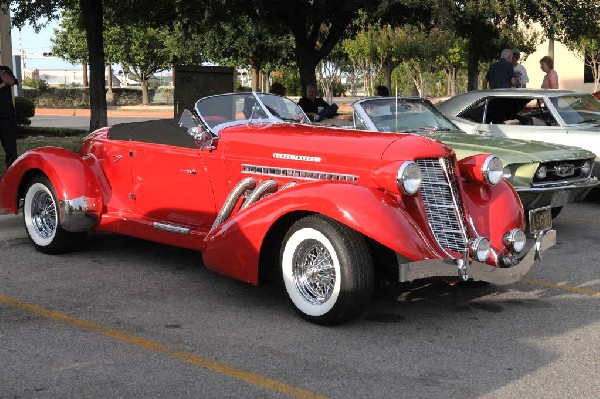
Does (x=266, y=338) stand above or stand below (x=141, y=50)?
below

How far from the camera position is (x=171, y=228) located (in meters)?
6.61

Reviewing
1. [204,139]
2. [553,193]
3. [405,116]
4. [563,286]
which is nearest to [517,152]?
[553,193]

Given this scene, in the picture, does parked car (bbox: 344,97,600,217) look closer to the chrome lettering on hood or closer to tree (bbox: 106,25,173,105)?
the chrome lettering on hood

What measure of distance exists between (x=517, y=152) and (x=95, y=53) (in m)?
8.81

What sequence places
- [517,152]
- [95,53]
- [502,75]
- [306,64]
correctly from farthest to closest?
[306,64] → [95,53] → [502,75] → [517,152]

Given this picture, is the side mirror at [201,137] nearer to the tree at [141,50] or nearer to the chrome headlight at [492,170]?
the chrome headlight at [492,170]

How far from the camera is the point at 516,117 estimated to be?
34.8ft

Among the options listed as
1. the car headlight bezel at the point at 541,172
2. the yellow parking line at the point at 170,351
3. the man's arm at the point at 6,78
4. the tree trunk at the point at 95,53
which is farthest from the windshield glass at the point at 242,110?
the tree trunk at the point at 95,53

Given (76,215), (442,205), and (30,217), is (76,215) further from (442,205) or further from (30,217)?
(442,205)

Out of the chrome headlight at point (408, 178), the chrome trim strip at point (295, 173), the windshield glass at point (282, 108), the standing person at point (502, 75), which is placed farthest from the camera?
the standing person at point (502, 75)

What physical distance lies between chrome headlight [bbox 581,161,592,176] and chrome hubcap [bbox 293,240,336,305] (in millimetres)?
4670

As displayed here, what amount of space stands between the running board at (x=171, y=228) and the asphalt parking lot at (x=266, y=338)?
0.39 m

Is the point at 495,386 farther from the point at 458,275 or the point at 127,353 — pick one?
the point at 127,353

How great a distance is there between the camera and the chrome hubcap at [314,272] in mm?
5328
